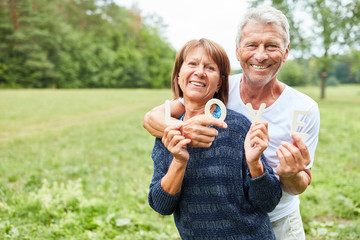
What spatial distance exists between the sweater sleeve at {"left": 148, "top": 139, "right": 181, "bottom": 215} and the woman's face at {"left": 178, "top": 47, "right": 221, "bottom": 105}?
0.37 m

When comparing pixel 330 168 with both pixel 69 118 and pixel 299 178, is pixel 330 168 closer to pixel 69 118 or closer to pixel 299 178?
pixel 299 178

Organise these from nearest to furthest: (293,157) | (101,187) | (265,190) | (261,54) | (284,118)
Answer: (293,157)
(265,190)
(261,54)
(284,118)
(101,187)

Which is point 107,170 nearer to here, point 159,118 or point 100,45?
point 159,118

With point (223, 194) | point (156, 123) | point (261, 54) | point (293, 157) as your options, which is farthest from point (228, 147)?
point (261, 54)

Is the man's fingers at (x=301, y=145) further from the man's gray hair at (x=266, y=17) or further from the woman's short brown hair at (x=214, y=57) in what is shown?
the man's gray hair at (x=266, y=17)

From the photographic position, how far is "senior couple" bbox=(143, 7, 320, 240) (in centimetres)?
162

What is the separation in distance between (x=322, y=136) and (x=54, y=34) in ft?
115

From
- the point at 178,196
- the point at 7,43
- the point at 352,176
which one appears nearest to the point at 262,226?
the point at 178,196

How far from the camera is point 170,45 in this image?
58.8 m

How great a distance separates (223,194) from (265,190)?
225mm

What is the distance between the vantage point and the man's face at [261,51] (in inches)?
75.9

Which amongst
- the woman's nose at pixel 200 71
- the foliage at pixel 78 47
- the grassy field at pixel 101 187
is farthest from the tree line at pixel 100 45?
the woman's nose at pixel 200 71

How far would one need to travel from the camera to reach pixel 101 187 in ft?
15.9

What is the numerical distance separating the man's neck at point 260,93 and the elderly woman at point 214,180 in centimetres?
32
